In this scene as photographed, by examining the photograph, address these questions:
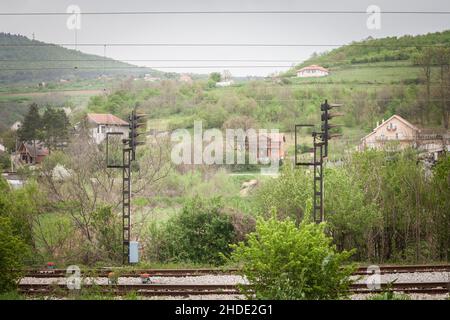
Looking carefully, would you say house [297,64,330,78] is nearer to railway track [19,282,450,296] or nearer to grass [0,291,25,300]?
railway track [19,282,450,296]

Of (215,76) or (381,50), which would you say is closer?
(381,50)

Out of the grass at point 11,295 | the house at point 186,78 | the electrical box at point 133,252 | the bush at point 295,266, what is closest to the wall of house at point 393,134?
the electrical box at point 133,252

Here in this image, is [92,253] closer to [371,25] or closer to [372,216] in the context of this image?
[372,216]

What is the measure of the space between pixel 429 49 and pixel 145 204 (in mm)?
13918

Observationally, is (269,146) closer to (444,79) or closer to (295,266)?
(444,79)

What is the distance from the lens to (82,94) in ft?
92.9

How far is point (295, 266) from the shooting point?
9.24 metres

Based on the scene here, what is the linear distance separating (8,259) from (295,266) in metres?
6.16

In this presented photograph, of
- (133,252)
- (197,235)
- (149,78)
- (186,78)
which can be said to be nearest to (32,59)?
(133,252)

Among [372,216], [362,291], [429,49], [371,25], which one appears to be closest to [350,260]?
[372,216]

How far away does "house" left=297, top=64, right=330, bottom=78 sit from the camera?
36941mm

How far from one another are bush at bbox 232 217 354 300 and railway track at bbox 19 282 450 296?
104 inches

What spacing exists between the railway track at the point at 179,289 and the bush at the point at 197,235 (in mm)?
4169

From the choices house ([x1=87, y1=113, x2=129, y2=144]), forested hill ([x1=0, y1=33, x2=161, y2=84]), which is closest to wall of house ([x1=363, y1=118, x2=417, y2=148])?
house ([x1=87, y1=113, x2=129, y2=144])
